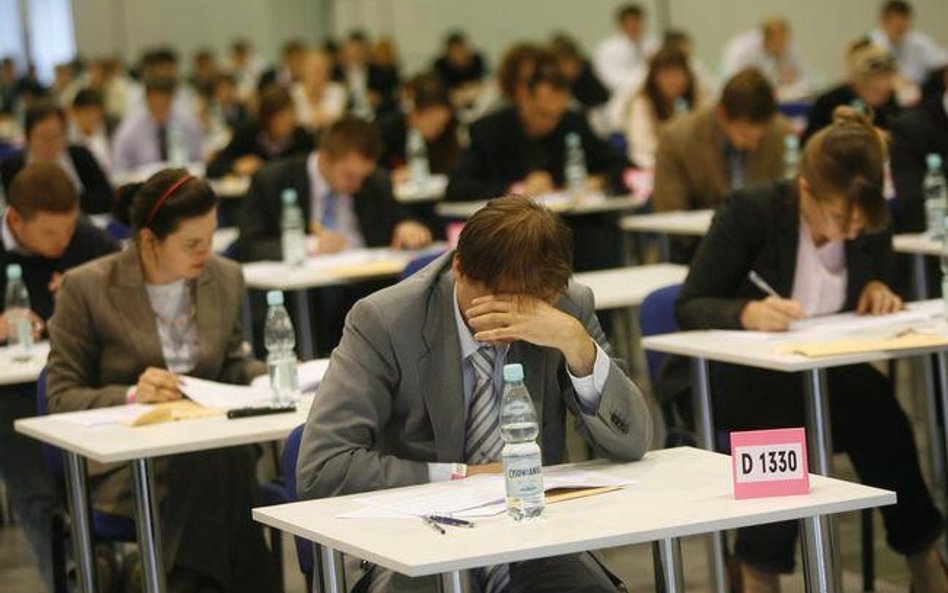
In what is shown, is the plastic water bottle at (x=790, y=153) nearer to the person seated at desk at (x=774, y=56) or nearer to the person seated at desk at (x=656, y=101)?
the person seated at desk at (x=656, y=101)

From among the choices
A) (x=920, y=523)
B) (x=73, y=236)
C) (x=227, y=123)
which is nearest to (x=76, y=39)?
(x=227, y=123)

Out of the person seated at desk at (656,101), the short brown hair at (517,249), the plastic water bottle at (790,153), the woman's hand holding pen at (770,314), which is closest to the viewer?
the short brown hair at (517,249)

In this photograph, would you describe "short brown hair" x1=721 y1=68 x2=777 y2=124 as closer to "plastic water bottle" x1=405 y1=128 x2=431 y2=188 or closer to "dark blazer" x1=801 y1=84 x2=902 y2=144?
"dark blazer" x1=801 y1=84 x2=902 y2=144

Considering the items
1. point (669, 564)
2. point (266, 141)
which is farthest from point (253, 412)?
point (266, 141)

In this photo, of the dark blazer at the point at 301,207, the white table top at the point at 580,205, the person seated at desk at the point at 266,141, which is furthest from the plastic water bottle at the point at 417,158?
the dark blazer at the point at 301,207

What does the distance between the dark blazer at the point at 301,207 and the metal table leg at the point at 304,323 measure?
844 millimetres

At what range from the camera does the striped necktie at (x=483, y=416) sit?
12.5ft

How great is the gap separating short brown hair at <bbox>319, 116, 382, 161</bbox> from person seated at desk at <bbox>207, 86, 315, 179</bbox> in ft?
9.74

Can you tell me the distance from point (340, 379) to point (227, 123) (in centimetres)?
1522

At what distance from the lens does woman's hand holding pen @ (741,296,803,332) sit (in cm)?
506

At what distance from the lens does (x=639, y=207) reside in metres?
9.84

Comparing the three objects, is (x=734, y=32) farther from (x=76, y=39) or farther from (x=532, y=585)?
(x=532, y=585)

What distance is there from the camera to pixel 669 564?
11.4 ft

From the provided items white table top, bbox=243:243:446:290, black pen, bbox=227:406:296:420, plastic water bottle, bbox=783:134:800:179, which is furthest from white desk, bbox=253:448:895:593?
plastic water bottle, bbox=783:134:800:179
